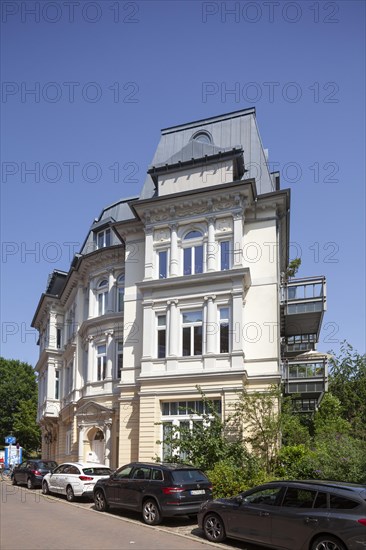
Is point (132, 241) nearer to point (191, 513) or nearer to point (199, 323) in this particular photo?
point (199, 323)

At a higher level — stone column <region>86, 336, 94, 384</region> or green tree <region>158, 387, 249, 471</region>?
stone column <region>86, 336, 94, 384</region>

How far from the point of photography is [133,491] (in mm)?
16422

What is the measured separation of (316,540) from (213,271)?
1588 centimetres

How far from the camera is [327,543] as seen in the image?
1074cm

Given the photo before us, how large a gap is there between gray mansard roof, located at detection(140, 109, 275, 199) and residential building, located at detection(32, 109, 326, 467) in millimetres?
56

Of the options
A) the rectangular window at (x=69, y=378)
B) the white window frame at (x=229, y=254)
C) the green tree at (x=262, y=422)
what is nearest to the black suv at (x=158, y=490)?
the green tree at (x=262, y=422)

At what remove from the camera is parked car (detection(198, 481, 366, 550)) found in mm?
Result: 10609

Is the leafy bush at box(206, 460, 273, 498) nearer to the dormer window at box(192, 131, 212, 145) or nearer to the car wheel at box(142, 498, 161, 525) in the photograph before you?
the car wheel at box(142, 498, 161, 525)

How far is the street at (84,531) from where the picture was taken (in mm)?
12328

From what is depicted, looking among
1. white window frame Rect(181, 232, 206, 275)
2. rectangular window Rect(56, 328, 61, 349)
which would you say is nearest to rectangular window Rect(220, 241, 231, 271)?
white window frame Rect(181, 232, 206, 275)

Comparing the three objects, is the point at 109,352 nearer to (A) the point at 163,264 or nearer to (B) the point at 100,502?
(A) the point at 163,264

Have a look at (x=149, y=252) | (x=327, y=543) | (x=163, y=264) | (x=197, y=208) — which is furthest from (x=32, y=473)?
(x=327, y=543)

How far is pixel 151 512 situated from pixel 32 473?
12298mm

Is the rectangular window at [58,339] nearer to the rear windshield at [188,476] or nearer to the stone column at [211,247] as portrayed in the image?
the stone column at [211,247]
